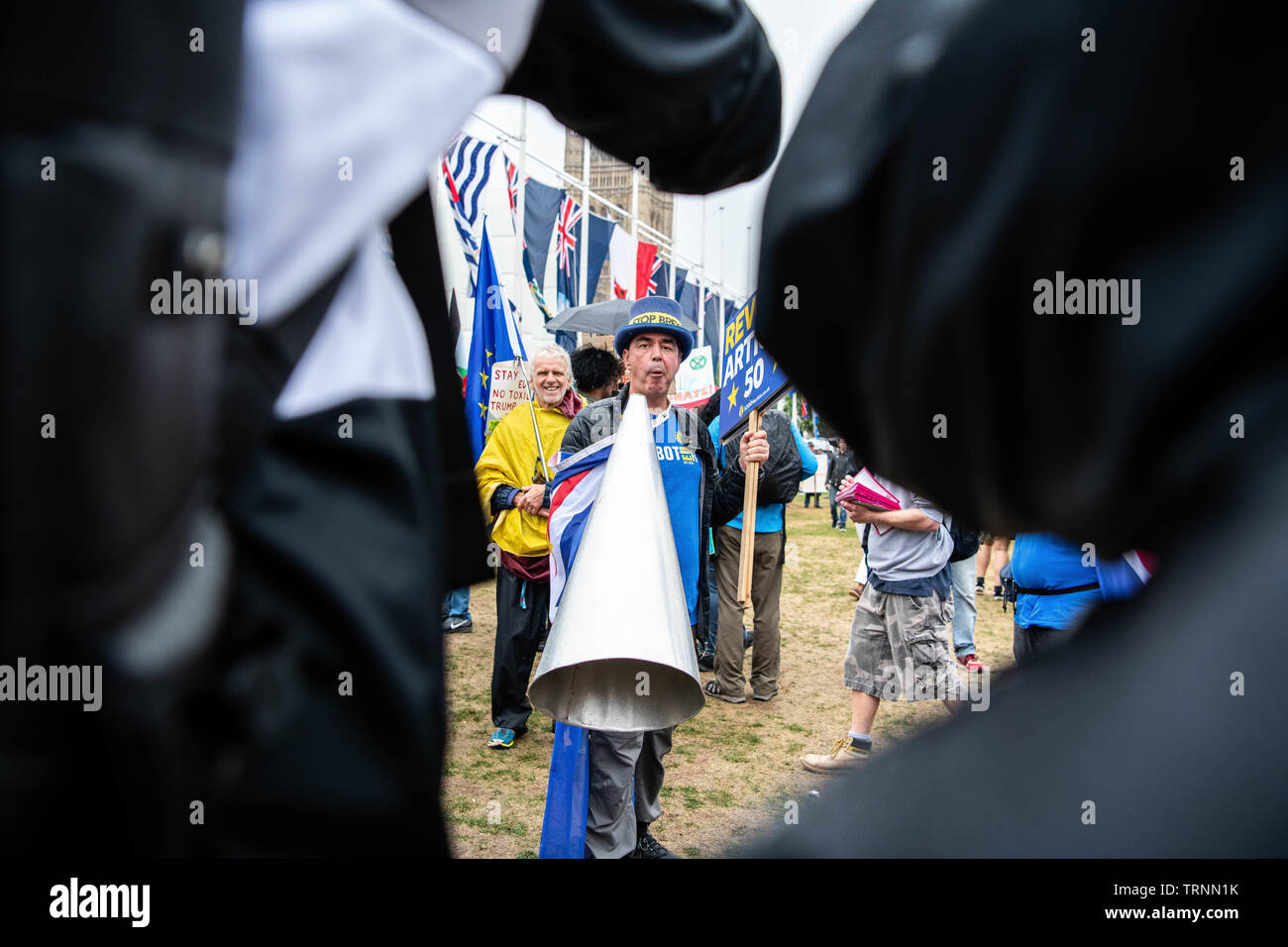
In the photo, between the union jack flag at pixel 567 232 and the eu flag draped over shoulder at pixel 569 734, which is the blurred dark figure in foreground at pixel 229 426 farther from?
the union jack flag at pixel 567 232

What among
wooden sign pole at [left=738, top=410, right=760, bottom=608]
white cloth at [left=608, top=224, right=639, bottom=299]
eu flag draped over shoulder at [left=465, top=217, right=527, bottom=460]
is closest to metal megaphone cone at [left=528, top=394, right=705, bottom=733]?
wooden sign pole at [left=738, top=410, right=760, bottom=608]

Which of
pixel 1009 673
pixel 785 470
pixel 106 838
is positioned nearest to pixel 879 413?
pixel 1009 673

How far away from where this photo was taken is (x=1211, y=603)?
0.95ft

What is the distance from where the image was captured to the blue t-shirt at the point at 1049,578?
10.8 ft

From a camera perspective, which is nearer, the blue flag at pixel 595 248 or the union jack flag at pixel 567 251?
the union jack flag at pixel 567 251

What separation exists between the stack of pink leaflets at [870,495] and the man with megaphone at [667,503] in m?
0.66

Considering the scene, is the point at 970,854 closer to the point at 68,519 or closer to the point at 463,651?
the point at 68,519

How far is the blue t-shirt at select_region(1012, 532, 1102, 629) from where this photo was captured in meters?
3.30

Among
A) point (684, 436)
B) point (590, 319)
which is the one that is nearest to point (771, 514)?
point (684, 436)

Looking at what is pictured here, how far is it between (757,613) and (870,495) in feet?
5.86

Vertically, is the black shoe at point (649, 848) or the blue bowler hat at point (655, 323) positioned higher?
the blue bowler hat at point (655, 323)

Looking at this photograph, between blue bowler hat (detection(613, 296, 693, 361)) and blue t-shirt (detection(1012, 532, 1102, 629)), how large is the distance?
183 cm

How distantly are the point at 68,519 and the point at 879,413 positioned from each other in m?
0.49

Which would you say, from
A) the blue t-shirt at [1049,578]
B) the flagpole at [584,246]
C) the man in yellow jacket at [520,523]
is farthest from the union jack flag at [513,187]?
the blue t-shirt at [1049,578]
